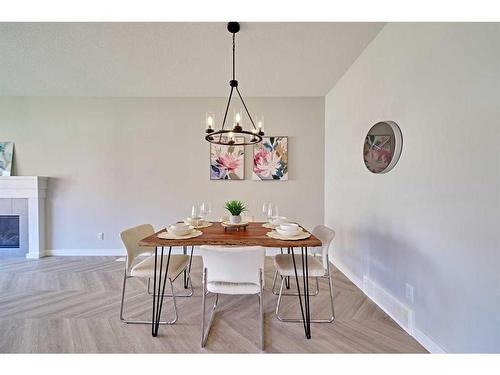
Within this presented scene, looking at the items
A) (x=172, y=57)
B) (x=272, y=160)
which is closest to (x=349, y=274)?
(x=272, y=160)

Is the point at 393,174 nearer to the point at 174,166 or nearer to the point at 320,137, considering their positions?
the point at 320,137

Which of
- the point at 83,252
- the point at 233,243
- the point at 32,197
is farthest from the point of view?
the point at 83,252

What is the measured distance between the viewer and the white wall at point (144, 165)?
11.3 ft

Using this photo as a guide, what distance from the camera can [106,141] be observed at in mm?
3475

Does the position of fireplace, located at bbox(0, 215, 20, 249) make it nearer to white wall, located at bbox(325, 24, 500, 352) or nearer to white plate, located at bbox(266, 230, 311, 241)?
white plate, located at bbox(266, 230, 311, 241)

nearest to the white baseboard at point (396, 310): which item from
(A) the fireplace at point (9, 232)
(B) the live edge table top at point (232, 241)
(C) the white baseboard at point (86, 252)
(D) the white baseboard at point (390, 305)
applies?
(D) the white baseboard at point (390, 305)

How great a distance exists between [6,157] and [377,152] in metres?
5.44

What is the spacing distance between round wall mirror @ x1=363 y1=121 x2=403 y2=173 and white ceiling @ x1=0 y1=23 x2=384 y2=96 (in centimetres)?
102

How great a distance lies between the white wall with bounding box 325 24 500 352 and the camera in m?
1.16

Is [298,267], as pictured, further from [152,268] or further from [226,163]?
[226,163]

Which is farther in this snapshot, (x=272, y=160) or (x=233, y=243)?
(x=272, y=160)

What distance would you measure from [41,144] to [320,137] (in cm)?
471

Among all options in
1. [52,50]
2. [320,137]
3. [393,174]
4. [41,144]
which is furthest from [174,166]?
[393,174]

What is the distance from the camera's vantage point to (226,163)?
3.47 metres
